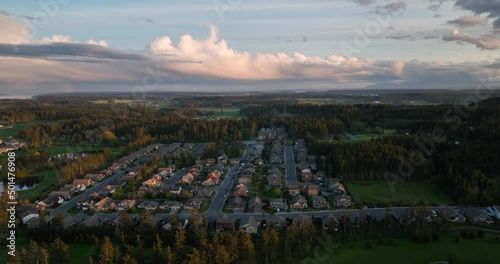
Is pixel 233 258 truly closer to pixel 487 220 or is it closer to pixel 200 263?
pixel 200 263

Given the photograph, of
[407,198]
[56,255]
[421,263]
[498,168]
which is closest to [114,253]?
[56,255]

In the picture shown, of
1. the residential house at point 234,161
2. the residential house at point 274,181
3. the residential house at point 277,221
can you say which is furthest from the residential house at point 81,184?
the residential house at point 277,221

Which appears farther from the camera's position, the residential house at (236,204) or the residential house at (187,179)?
the residential house at (187,179)

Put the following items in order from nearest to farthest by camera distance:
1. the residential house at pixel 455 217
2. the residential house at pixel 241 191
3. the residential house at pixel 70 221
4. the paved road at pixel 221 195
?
the residential house at pixel 70 221 < the residential house at pixel 455 217 < the paved road at pixel 221 195 < the residential house at pixel 241 191

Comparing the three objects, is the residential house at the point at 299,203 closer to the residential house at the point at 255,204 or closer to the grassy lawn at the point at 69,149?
the residential house at the point at 255,204

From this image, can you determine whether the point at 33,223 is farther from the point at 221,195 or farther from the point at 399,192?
the point at 399,192

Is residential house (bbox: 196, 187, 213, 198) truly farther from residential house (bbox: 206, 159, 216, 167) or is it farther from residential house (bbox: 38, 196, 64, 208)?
residential house (bbox: 206, 159, 216, 167)

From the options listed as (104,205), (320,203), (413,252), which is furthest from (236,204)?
(413,252)
